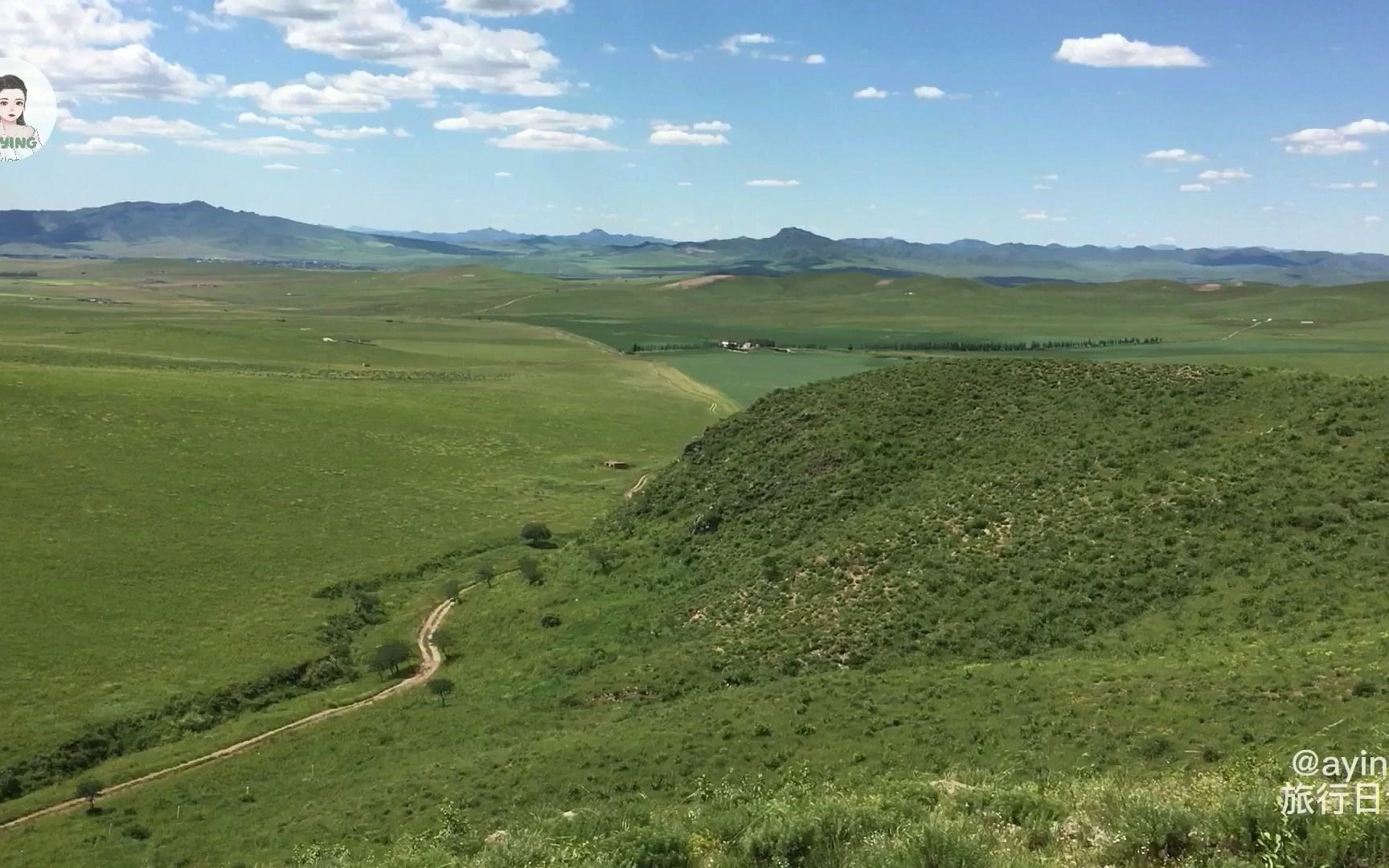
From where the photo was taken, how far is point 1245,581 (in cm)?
3219

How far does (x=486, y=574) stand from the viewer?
53.0 meters

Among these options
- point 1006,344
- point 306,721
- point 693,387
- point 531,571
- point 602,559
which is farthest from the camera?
point 1006,344

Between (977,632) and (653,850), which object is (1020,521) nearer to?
(977,632)

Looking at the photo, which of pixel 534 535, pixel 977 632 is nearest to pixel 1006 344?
pixel 534 535

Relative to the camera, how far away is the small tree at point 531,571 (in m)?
50.0

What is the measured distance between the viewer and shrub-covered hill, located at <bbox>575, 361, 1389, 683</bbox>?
3266cm

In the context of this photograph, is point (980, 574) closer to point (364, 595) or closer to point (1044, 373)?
point (1044, 373)

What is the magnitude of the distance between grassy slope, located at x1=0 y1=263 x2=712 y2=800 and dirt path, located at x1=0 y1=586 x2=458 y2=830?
3931 millimetres

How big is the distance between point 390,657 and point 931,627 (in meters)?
23.4

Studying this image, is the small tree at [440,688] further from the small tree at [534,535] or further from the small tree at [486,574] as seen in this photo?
the small tree at [534,535]

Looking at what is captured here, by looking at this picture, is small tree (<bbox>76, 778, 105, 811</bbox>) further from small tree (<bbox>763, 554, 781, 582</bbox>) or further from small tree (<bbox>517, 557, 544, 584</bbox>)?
small tree (<bbox>763, 554, 781, 582</bbox>)

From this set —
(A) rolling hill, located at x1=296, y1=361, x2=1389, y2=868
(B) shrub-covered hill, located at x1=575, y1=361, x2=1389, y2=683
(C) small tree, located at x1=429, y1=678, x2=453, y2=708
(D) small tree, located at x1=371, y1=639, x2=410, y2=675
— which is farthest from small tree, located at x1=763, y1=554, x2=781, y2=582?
(D) small tree, located at x1=371, y1=639, x2=410, y2=675

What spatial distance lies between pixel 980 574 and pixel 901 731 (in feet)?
42.1

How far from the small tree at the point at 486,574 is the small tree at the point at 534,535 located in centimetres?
595
